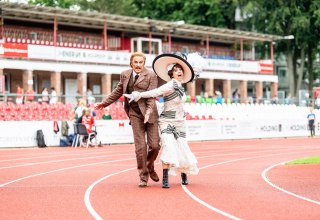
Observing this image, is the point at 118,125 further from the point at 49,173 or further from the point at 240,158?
the point at 49,173

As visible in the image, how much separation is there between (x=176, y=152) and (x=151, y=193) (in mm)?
1276

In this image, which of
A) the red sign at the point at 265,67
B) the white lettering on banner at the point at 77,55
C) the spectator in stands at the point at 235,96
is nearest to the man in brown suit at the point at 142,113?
the white lettering on banner at the point at 77,55

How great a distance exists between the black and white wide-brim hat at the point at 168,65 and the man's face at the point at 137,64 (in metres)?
0.33

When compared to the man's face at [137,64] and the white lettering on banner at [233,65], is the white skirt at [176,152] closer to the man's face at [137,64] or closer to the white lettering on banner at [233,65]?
the man's face at [137,64]

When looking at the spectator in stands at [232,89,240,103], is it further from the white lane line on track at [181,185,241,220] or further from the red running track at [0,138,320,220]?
the white lane line on track at [181,185,241,220]

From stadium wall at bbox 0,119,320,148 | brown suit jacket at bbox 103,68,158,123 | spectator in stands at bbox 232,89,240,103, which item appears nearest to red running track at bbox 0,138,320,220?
Answer: brown suit jacket at bbox 103,68,158,123

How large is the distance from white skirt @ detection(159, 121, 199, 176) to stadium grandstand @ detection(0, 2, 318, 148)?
19955 mm

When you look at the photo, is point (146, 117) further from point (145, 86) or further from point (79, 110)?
point (79, 110)

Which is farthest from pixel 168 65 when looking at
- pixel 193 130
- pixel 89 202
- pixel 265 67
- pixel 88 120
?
pixel 265 67

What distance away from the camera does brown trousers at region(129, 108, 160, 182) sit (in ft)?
45.6

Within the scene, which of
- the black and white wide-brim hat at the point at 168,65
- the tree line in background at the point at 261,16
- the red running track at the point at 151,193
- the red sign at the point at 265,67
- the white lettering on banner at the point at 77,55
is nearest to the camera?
the red running track at the point at 151,193

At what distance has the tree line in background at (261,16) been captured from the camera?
7119 cm

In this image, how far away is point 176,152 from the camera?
45.9 ft

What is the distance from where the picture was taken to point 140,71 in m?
14.0
